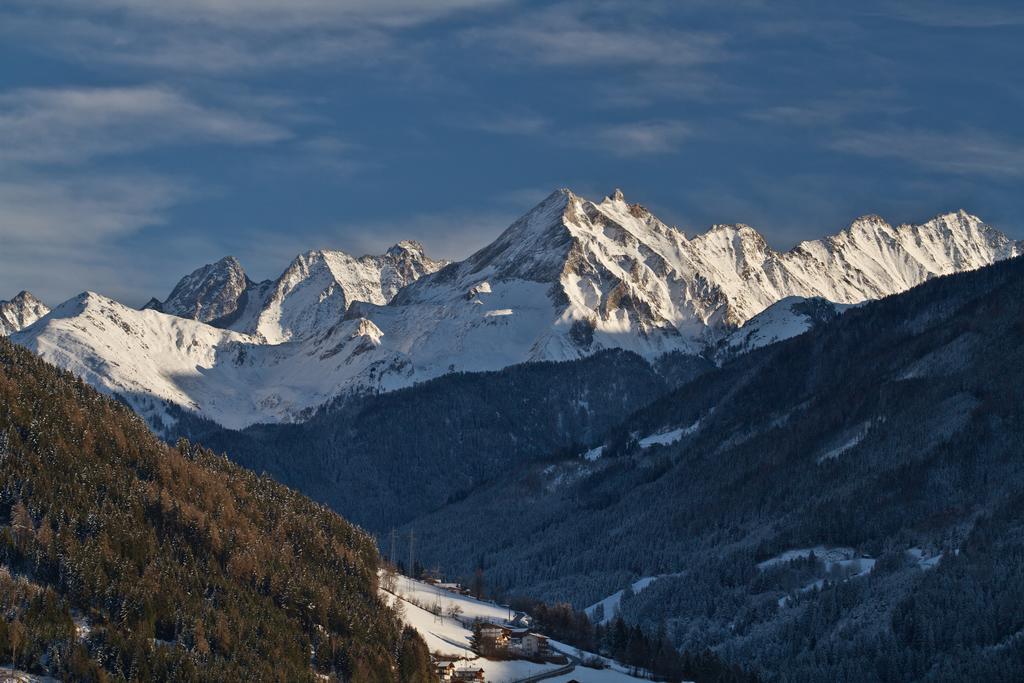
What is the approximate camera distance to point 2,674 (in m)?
189

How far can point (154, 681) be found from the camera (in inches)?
7849

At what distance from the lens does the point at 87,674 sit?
639 ft

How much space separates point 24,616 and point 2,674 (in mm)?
Result: 11114

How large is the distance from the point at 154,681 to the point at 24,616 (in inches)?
558

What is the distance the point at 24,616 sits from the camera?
7864 inches

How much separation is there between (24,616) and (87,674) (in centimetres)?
1006

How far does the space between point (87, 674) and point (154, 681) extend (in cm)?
743

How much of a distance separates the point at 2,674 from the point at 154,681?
630 inches
